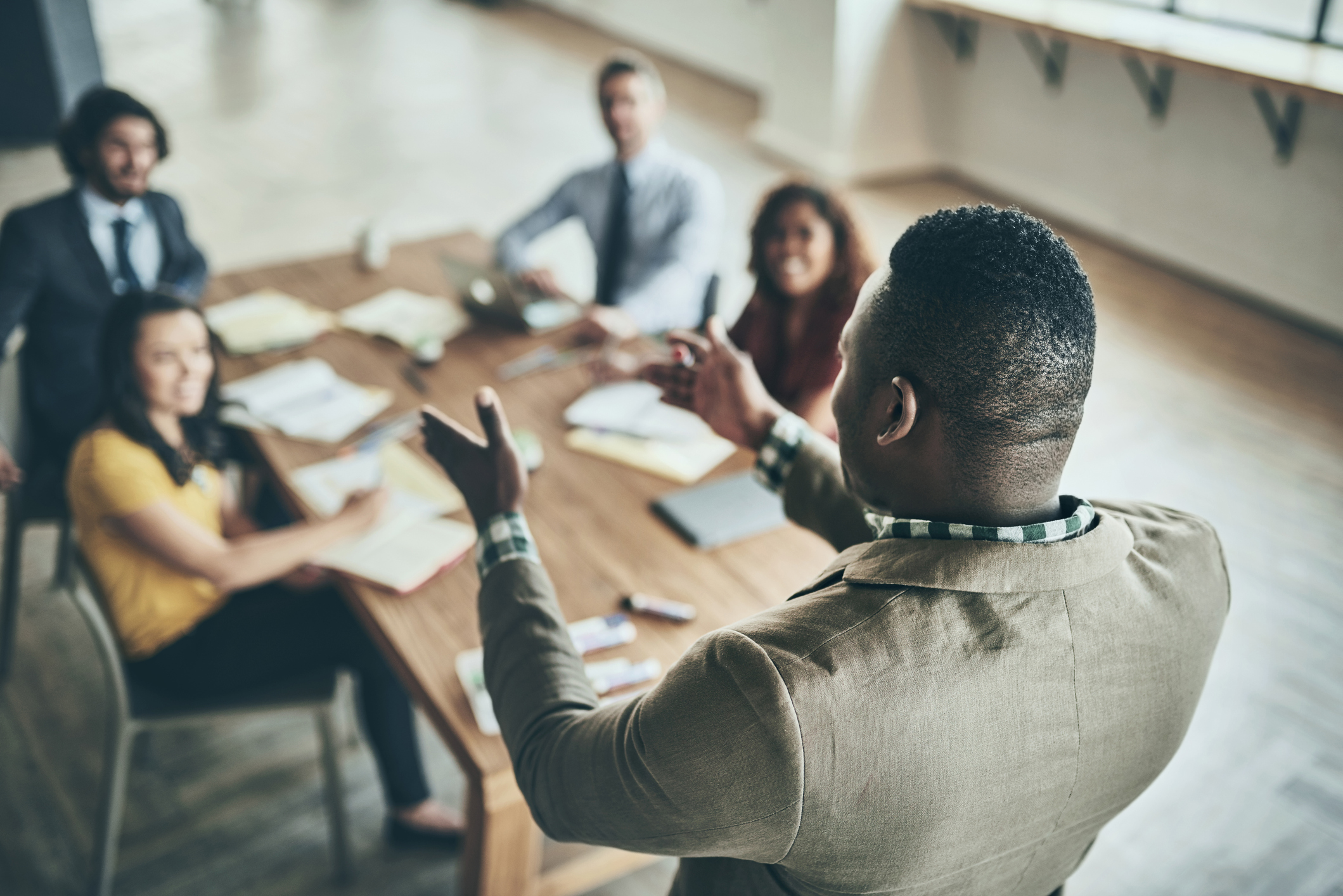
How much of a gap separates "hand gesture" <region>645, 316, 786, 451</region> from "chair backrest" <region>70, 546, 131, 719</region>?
108 centimetres

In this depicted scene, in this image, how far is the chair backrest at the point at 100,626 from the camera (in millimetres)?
1813

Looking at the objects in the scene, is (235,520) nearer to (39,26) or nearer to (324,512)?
(324,512)

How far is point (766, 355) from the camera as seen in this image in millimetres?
2662

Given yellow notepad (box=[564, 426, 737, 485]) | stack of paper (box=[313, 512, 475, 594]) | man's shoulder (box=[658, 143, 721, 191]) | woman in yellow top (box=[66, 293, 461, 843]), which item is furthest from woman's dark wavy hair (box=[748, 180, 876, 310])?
woman in yellow top (box=[66, 293, 461, 843])

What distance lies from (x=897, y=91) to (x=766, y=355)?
15.0ft

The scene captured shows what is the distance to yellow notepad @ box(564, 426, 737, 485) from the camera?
219 centimetres

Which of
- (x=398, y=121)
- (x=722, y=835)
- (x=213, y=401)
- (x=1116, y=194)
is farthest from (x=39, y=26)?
(x=722, y=835)

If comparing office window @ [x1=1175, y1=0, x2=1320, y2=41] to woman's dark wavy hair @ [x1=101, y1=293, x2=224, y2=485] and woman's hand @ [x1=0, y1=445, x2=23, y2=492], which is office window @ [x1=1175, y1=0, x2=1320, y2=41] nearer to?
woman's dark wavy hair @ [x1=101, y1=293, x2=224, y2=485]

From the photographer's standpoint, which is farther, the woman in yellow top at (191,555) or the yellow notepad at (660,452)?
the yellow notepad at (660,452)

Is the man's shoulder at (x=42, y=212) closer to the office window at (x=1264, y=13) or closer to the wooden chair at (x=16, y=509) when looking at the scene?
the wooden chair at (x=16, y=509)

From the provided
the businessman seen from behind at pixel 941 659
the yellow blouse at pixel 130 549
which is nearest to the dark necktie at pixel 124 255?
the yellow blouse at pixel 130 549

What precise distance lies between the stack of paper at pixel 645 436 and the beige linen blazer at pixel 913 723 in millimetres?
1190

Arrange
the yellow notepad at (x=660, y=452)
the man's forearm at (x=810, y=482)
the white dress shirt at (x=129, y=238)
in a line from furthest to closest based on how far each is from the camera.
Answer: the white dress shirt at (x=129, y=238) < the yellow notepad at (x=660, y=452) < the man's forearm at (x=810, y=482)

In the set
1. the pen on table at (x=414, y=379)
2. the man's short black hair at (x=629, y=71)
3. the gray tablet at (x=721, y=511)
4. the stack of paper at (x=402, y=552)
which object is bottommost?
the stack of paper at (x=402, y=552)
